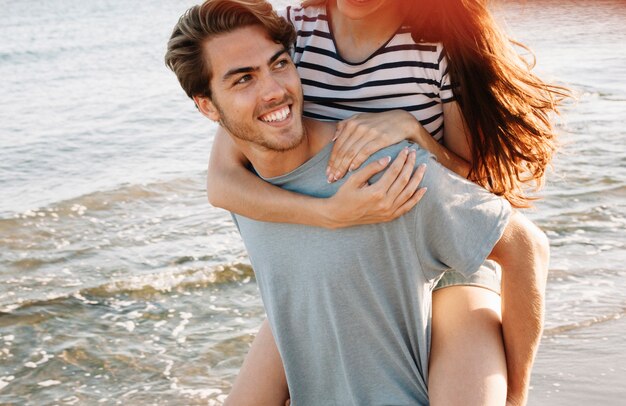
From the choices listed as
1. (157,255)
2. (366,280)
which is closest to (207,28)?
(366,280)

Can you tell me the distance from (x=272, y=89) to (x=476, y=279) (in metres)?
1.13

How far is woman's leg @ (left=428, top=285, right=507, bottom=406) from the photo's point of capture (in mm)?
3363

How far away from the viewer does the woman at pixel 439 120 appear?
11.1 ft

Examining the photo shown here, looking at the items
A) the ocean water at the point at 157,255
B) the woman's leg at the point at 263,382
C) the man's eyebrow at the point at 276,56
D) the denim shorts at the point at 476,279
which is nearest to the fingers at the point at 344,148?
the man's eyebrow at the point at 276,56

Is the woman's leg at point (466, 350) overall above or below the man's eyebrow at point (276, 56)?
below

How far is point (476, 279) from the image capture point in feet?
12.2

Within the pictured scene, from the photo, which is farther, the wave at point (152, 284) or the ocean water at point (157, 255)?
the wave at point (152, 284)

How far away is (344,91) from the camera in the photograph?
12.2 feet

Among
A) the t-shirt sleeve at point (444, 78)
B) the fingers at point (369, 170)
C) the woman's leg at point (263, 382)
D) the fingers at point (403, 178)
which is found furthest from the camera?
the woman's leg at point (263, 382)

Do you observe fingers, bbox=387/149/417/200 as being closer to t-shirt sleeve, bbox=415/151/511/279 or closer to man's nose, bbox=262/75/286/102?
t-shirt sleeve, bbox=415/151/511/279

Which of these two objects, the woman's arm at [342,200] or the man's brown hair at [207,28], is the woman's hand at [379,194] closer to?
the woman's arm at [342,200]

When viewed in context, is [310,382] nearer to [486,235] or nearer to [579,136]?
[486,235]

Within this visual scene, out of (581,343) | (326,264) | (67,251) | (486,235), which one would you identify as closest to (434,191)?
(486,235)

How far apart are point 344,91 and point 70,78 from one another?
13.4 m
